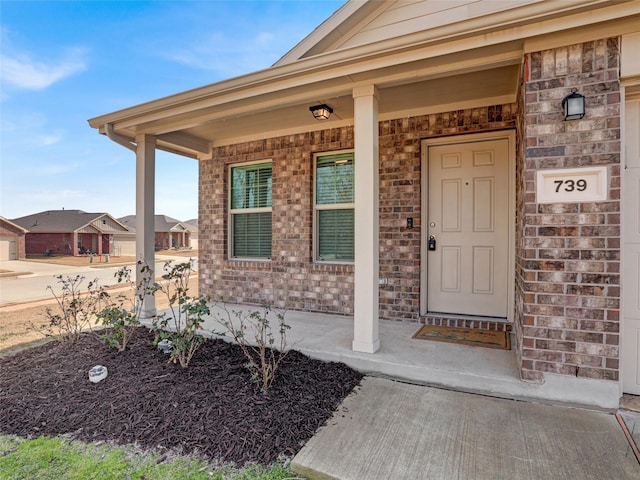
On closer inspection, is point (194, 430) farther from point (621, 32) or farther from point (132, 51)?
point (132, 51)

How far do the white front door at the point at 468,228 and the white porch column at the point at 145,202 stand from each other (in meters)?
3.56

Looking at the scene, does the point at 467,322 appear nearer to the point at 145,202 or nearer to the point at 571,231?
the point at 571,231

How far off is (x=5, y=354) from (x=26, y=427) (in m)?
2.04

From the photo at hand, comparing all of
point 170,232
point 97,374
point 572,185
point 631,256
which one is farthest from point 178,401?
point 170,232

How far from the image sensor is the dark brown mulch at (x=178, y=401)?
2.03 m

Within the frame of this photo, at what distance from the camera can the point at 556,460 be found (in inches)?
68.4

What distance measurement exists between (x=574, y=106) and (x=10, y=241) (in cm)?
3531

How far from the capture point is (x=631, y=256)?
236 centimetres

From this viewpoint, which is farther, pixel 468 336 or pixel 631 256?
pixel 468 336

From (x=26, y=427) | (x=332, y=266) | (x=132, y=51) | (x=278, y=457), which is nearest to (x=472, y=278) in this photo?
(x=332, y=266)

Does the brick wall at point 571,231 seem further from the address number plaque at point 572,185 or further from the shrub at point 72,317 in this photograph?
the shrub at point 72,317

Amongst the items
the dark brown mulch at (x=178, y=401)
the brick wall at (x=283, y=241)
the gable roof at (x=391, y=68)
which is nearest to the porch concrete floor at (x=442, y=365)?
the dark brown mulch at (x=178, y=401)

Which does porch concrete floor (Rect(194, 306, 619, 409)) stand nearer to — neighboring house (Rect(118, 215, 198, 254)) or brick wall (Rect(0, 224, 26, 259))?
brick wall (Rect(0, 224, 26, 259))

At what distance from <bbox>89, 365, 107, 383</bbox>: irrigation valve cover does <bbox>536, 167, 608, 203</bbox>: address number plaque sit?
3656 millimetres
